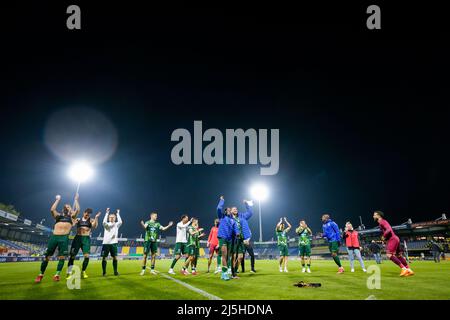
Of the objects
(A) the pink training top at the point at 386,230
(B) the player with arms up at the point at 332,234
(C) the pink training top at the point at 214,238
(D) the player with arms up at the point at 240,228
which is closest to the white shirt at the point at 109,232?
(C) the pink training top at the point at 214,238

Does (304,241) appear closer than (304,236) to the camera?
Yes

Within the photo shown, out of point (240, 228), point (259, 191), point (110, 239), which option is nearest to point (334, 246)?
point (240, 228)

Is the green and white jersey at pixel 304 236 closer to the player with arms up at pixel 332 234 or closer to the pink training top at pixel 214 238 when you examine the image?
the player with arms up at pixel 332 234

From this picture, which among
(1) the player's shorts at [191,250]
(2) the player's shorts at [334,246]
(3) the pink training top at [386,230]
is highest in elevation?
(3) the pink training top at [386,230]

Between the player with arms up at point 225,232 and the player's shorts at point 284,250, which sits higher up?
the player with arms up at point 225,232

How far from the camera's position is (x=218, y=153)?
54.9 ft

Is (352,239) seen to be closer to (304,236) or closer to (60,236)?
(304,236)

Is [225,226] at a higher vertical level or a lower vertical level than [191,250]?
higher

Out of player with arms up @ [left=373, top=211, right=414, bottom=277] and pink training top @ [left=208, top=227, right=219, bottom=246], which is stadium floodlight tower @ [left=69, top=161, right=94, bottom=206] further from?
player with arms up @ [left=373, top=211, right=414, bottom=277]

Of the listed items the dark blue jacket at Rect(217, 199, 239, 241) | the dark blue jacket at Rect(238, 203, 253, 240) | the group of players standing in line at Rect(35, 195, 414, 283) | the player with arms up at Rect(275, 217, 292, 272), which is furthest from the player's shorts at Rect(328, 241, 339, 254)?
the dark blue jacket at Rect(217, 199, 239, 241)

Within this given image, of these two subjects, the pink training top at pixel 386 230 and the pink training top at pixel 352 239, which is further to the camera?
the pink training top at pixel 352 239
